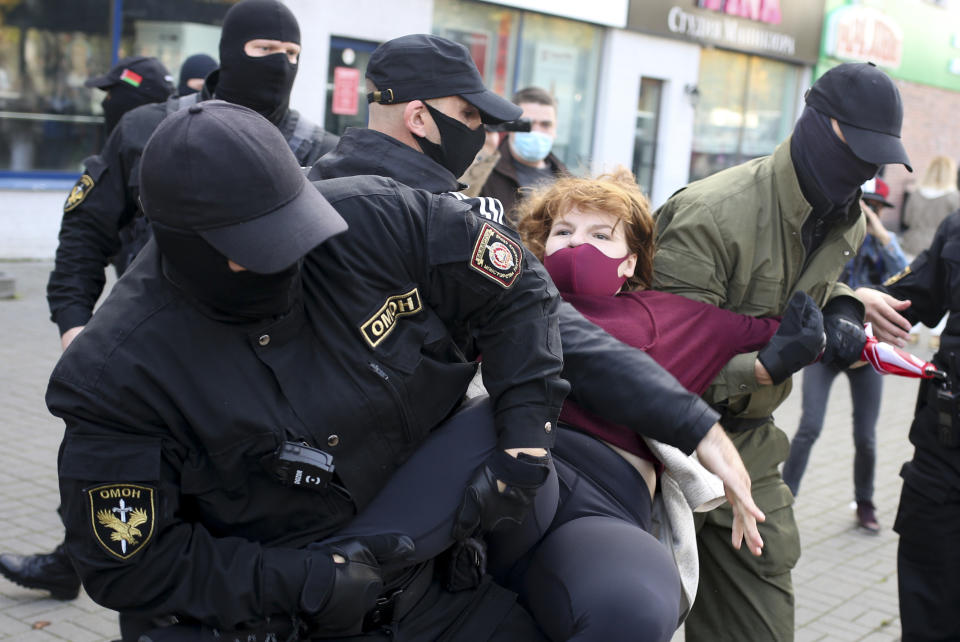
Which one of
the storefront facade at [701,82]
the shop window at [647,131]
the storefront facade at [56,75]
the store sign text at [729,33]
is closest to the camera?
the storefront facade at [56,75]

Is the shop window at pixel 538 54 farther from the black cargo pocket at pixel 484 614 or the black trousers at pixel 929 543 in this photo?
the black cargo pocket at pixel 484 614

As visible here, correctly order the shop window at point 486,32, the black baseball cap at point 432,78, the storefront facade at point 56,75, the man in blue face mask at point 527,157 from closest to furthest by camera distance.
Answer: the black baseball cap at point 432,78
the man in blue face mask at point 527,157
the storefront facade at point 56,75
the shop window at point 486,32

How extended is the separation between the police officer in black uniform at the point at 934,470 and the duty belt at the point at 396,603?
6.66 ft

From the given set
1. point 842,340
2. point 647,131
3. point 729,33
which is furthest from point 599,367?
point 729,33

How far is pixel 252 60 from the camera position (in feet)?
12.1

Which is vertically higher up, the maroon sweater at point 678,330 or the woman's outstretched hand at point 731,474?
the maroon sweater at point 678,330

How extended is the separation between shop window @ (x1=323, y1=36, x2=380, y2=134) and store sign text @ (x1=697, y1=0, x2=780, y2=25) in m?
7.05

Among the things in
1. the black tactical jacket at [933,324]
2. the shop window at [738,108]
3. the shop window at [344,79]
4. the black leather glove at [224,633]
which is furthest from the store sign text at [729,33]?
the black leather glove at [224,633]

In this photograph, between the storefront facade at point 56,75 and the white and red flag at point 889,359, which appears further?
the storefront facade at point 56,75

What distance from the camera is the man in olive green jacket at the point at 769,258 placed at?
3.06 metres

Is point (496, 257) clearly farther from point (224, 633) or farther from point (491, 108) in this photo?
point (224, 633)

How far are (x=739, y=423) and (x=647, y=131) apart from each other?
14.9m

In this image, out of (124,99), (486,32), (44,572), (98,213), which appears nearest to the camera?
(98,213)

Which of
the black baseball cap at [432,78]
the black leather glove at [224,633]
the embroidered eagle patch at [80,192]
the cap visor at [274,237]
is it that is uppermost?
the black baseball cap at [432,78]
